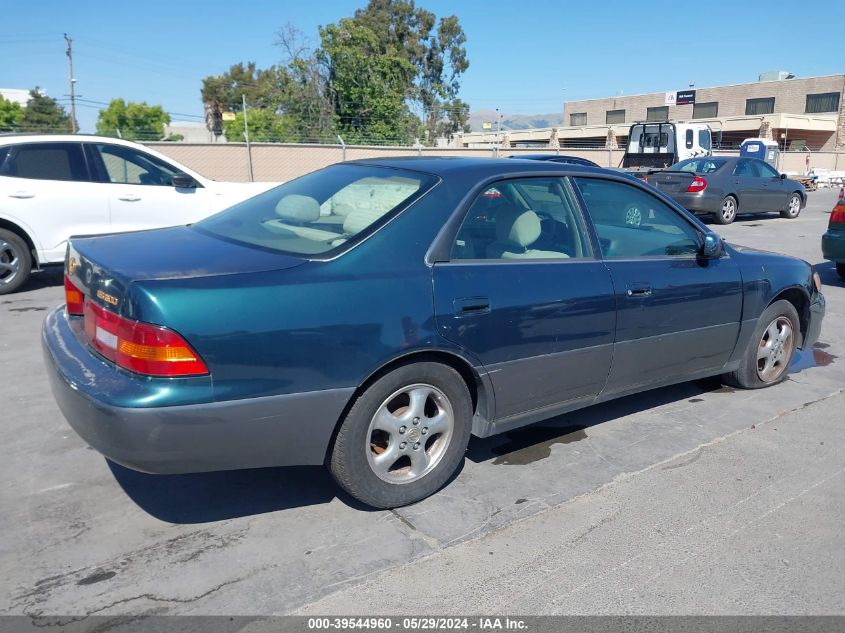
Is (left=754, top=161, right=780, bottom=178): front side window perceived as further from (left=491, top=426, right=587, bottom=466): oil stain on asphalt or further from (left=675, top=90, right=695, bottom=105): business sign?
(left=675, top=90, right=695, bottom=105): business sign

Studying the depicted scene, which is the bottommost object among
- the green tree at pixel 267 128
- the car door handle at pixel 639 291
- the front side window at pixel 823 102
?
the car door handle at pixel 639 291

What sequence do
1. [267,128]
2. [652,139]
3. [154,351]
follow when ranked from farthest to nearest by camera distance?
[267,128], [652,139], [154,351]

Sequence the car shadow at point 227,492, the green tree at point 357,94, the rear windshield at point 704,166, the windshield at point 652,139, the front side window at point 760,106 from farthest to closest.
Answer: the front side window at point 760,106 → the green tree at point 357,94 → the windshield at point 652,139 → the rear windshield at point 704,166 → the car shadow at point 227,492

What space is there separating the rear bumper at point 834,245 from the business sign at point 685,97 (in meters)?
51.9

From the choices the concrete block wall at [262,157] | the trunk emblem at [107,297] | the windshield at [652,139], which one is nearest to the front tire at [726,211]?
the concrete block wall at [262,157]

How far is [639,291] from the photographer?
160 inches

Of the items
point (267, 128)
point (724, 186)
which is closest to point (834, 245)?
point (724, 186)

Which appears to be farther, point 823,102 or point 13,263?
point 823,102

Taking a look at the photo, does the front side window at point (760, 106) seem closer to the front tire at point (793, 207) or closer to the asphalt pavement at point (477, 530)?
the front tire at point (793, 207)

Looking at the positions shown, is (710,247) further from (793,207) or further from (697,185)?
(793,207)

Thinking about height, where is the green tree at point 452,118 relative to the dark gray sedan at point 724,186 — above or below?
above

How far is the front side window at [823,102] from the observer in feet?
169

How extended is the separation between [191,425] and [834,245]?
8.75 metres

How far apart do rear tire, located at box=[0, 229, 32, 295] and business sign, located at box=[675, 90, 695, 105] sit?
5682 centimetres
